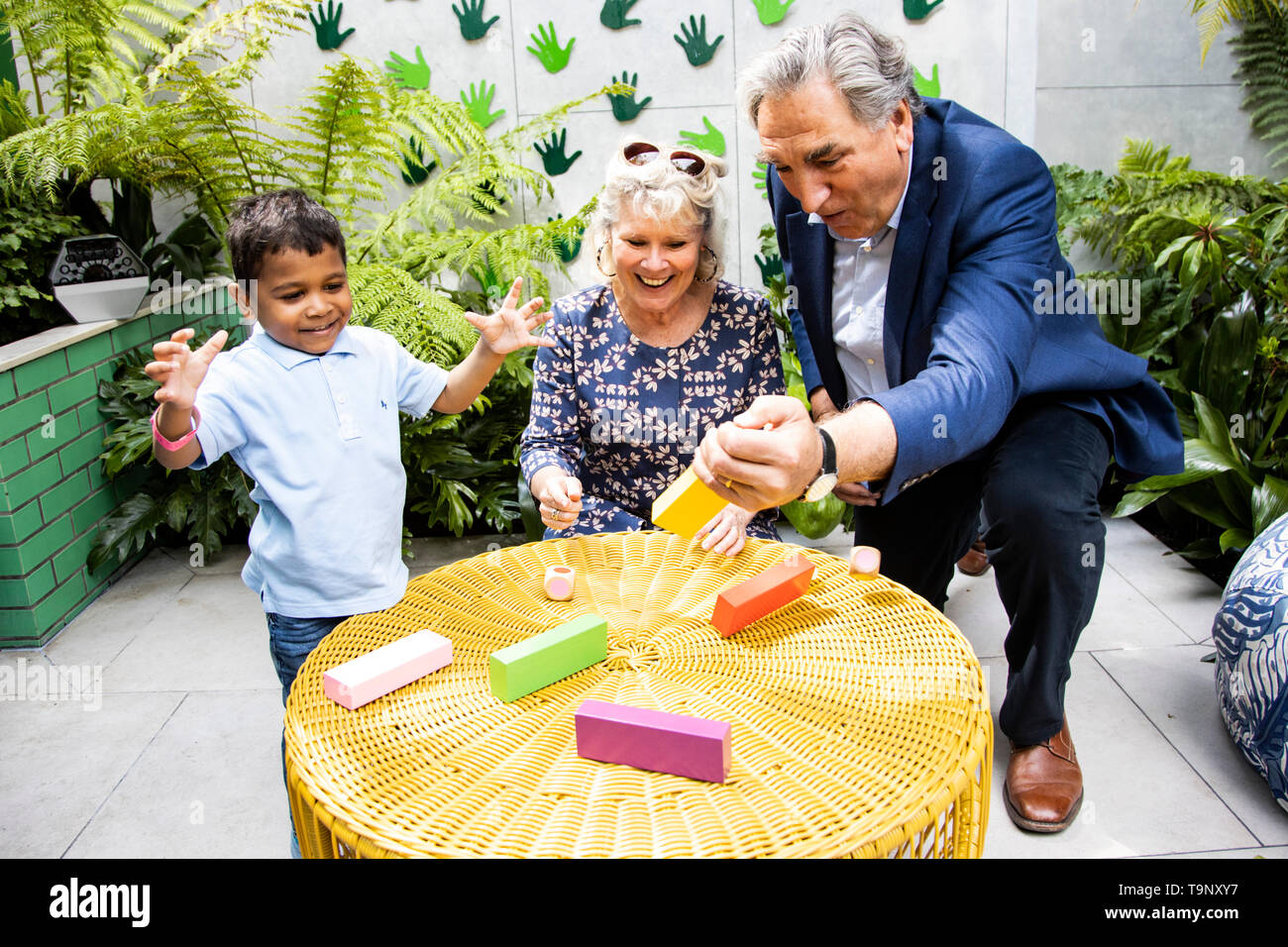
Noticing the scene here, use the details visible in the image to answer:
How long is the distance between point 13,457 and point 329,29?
1.83 metres

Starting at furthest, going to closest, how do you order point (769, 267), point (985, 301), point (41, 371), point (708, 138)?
point (769, 267) → point (708, 138) → point (41, 371) → point (985, 301)

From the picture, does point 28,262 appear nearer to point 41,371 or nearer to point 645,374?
point 41,371

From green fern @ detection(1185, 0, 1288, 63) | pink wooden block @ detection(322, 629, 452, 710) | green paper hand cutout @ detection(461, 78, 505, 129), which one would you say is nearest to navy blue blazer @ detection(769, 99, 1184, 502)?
pink wooden block @ detection(322, 629, 452, 710)

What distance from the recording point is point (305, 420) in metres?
1.70

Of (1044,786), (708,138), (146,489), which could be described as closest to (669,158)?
(1044,786)

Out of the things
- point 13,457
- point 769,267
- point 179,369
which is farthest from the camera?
point 769,267

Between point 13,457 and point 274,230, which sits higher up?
point 274,230

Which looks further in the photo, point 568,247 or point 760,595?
point 568,247

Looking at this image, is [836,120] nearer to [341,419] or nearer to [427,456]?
[341,419]

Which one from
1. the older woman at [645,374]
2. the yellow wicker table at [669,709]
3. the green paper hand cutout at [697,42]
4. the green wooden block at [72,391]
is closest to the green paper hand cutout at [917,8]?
the green paper hand cutout at [697,42]

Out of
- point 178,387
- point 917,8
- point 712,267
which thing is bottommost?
point 178,387

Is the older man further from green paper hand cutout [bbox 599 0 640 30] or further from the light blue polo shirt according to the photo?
green paper hand cutout [bbox 599 0 640 30]

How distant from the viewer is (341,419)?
1729mm
